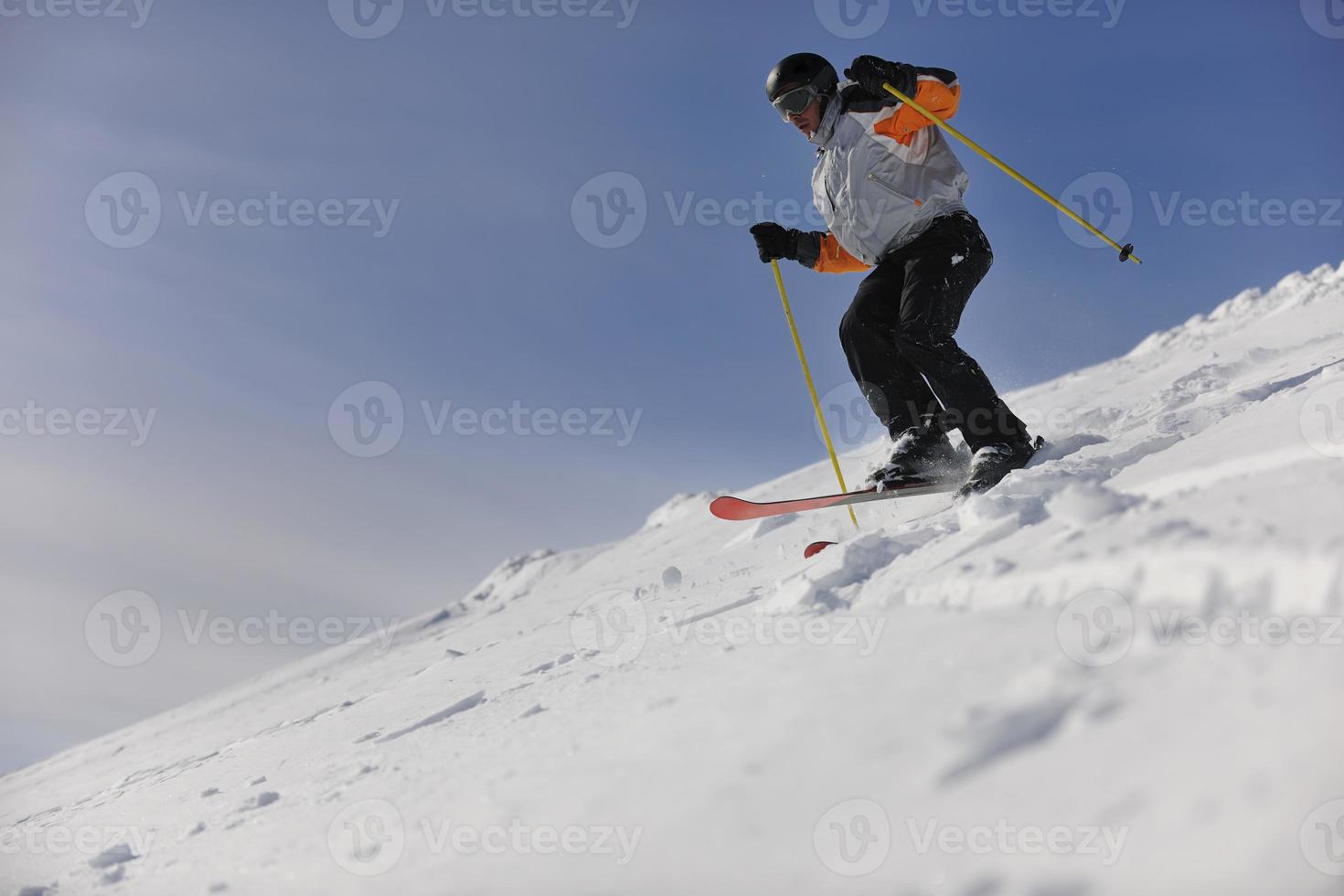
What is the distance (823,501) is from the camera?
409 cm

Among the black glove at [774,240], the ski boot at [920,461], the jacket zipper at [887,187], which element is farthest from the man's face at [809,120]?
the ski boot at [920,461]

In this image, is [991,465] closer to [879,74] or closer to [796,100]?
[879,74]

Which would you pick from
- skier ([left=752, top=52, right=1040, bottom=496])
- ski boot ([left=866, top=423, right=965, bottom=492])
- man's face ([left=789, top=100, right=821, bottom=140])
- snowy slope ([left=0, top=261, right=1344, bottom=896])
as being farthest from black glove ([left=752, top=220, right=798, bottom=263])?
snowy slope ([left=0, top=261, right=1344, bottom=896])

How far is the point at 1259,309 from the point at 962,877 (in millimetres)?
20933

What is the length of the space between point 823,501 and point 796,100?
7.13 ft

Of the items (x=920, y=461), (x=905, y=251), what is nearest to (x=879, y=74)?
(x=905, y=251)

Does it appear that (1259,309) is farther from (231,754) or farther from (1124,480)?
(231,754)

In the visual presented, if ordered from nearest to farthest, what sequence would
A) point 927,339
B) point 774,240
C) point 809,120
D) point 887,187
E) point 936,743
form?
1. point 936,743
2. point 927,339
3. point 887,187
4. point 809,120
5. point 774,240

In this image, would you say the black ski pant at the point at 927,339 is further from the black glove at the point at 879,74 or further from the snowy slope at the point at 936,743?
the snowy slope at the point at 936,743

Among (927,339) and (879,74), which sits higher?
(879,74)

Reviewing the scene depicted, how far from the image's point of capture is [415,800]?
1523mm

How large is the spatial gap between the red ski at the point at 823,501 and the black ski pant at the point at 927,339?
0.32m

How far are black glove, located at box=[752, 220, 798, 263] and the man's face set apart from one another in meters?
0.68

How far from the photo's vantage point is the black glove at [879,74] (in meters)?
3.38
